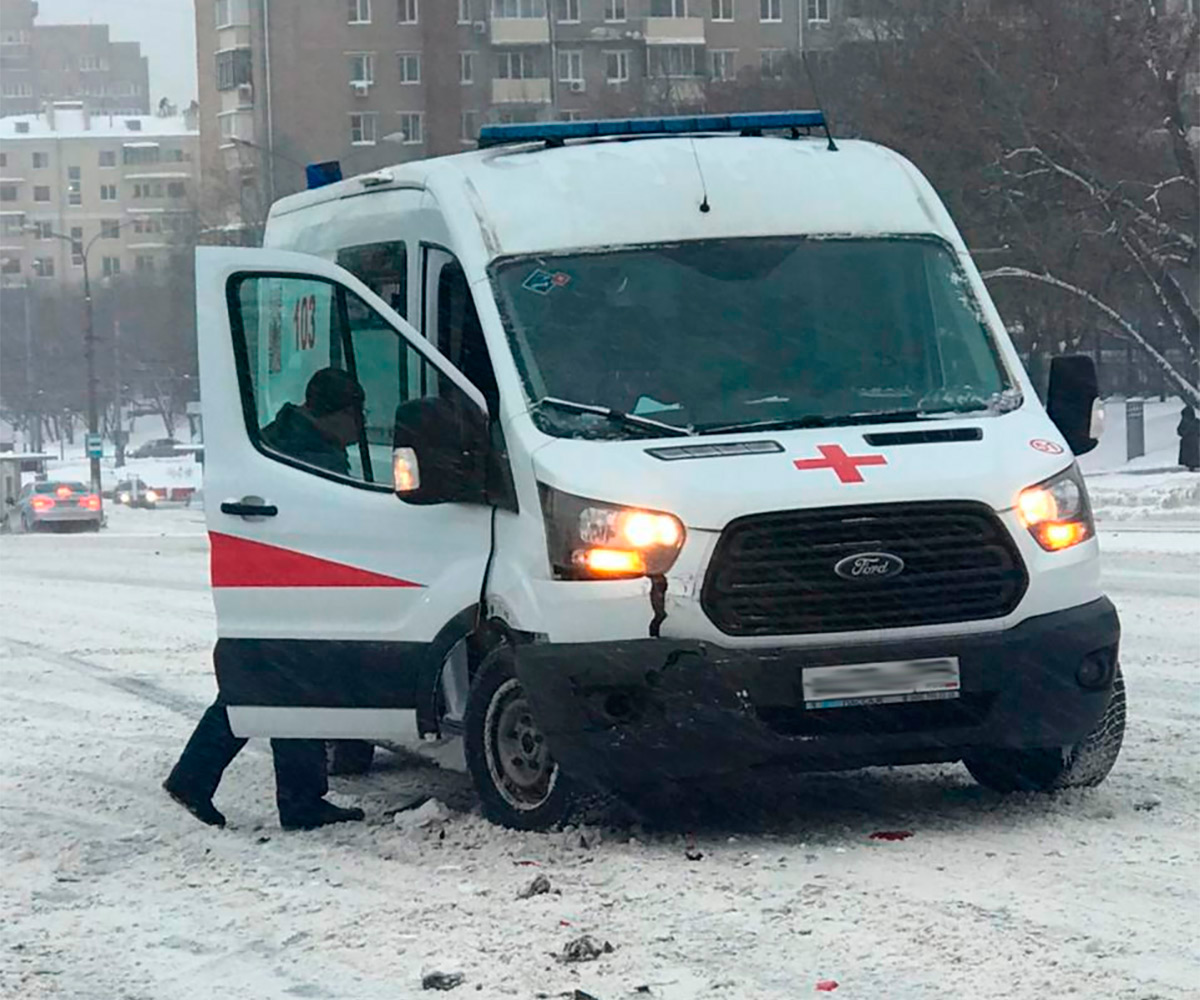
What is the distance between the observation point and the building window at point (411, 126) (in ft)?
296

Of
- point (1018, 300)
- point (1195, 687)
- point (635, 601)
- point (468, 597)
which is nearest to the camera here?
point (635, 601)

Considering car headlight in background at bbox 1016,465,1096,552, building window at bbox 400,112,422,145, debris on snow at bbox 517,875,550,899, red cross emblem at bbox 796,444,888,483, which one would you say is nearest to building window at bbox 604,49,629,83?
building window at bbox 400,112,422,145

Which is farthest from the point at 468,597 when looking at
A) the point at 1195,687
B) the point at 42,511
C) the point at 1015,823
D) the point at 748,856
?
the point at 42,511

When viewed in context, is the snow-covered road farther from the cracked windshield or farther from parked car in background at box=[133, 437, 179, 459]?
parked car in background at box=[133, 437, 179, 459]

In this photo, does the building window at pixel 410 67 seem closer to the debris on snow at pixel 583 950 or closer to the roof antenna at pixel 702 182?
the roof antenna at pixel 702 182

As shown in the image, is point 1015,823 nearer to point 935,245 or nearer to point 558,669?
point 558,669

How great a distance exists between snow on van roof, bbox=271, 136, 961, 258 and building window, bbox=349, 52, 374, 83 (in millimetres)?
82826

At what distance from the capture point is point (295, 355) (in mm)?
8594

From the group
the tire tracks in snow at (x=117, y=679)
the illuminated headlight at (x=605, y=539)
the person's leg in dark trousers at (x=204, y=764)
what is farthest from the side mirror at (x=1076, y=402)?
the tire tracks in snow at (x=117, y=679)

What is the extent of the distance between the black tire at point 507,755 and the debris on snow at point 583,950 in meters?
1.58

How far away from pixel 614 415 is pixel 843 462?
32.0 inches

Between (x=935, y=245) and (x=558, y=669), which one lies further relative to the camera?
(x=935, y=245)

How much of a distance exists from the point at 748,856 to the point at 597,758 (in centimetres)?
55

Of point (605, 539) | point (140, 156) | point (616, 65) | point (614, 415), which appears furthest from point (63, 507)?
point (140, 156)
